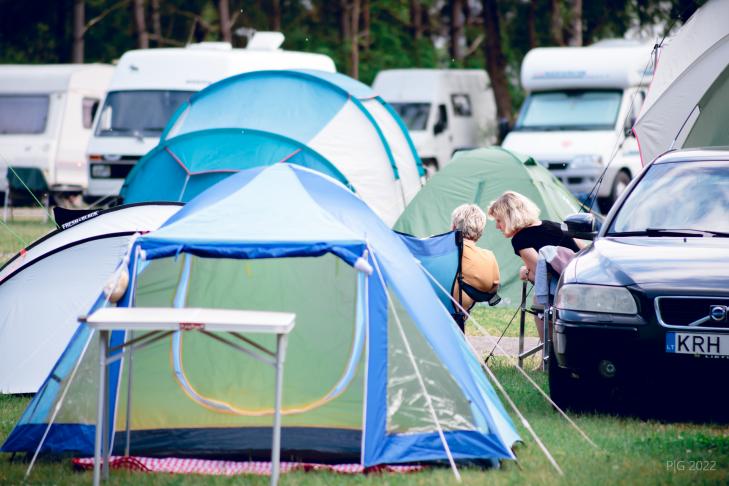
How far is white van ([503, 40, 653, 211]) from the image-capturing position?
782 inches

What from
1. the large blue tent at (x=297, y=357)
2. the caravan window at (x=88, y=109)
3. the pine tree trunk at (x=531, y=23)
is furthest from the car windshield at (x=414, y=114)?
the large blue tent at (x=297, y=357)

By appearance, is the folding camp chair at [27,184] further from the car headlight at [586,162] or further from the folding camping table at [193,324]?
the folding camping table at [193,324]

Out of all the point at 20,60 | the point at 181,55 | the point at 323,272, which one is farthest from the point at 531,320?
the point at 20,60

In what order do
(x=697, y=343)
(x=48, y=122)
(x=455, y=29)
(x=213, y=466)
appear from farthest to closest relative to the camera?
(x=455, y=29) < (x=48, y=122) < (x=697, y=343) < (x=213, y=466)

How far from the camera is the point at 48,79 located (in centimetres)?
2269

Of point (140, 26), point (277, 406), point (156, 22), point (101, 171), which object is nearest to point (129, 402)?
point (277, 406)

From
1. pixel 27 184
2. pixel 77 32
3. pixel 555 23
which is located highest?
pixel 555 23

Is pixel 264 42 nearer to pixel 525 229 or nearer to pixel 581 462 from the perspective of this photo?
pixel 525 229

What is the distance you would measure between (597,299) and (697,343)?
1.93 feet

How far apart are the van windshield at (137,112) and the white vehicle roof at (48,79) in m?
3.29

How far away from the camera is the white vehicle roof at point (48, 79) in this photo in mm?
22609

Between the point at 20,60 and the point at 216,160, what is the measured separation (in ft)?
80.7

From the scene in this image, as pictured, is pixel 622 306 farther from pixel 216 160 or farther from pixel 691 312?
pixel 216 160

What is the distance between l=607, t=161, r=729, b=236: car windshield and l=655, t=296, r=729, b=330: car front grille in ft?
2.68
